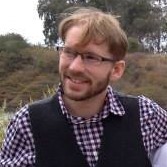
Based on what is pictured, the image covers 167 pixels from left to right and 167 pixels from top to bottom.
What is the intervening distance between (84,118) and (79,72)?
9.0 inches

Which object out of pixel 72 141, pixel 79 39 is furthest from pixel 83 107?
pixel 79 39

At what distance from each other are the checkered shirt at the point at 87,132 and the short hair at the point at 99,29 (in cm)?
22

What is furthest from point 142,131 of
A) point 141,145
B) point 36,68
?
point 36,68

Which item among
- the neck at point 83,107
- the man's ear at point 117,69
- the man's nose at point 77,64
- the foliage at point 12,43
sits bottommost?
the foliage at point 12,43

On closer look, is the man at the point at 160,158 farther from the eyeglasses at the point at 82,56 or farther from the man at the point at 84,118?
the eyeglasses at the point at 82,56

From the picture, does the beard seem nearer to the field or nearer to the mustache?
the mustache

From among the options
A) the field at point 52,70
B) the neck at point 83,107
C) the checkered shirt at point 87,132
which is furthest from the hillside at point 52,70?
the neck at point 83,107

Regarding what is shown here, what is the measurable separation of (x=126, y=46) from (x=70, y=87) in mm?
321

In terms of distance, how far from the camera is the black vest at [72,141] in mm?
2430

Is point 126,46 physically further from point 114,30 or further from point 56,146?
point 56,146

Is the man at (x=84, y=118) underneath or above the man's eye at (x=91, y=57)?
underneath

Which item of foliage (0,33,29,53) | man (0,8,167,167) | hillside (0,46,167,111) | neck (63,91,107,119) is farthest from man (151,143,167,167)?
foliage (0,33,29,53)

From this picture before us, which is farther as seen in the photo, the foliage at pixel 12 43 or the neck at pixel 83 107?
the foliage at pixel 12 43

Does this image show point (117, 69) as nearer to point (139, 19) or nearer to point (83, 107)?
point (83, 107)
